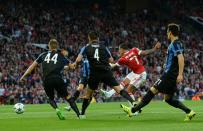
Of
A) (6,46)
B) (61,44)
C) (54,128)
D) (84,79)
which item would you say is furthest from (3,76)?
(54,128)

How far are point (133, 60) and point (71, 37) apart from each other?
22034 millimetres

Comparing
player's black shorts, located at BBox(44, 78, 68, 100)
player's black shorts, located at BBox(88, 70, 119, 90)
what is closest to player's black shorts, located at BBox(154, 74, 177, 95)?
player's black shorts, located at BBox(88, 70, 119, 90)

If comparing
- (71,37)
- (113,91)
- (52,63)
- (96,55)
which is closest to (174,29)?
(96,55)

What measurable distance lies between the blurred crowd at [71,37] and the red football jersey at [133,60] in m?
13.8

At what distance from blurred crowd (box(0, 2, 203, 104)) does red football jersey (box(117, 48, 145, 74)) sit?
13.8 meters

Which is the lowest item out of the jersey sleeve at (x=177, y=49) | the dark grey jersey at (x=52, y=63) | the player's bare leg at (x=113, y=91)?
the player's bare leg at (x=113, y=91)

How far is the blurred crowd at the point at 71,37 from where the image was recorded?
35391 millimetres

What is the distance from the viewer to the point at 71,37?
42.4 meters

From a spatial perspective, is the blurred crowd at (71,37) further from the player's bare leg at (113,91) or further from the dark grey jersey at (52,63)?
the dark grey jersey at (52,63)

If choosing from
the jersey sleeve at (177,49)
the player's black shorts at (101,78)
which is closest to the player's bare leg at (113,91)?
the player's black shorts at (101,78)

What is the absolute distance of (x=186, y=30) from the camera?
167ft

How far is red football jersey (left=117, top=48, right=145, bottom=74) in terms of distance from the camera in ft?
66.8

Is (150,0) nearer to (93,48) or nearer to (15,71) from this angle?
(15,71)

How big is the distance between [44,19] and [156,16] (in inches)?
450
